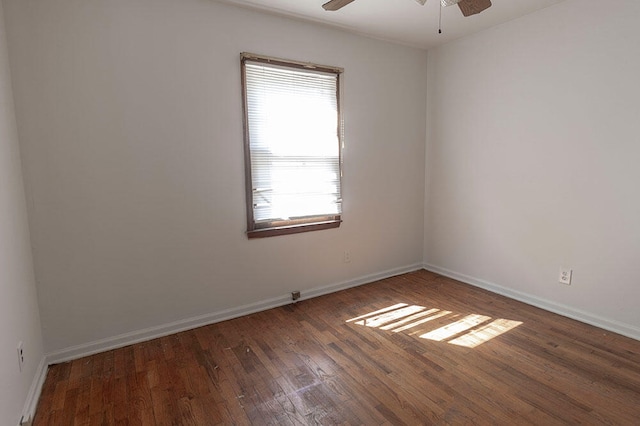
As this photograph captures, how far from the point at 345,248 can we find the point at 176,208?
1.72m

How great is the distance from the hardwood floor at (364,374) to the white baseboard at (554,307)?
0.12 m

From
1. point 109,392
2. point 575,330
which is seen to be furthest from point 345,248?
point 109,392

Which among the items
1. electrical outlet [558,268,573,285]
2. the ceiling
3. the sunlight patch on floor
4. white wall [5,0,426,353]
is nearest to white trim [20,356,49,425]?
white wall [5,0,426,353]

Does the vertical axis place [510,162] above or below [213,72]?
below

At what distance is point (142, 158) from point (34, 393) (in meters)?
1.56

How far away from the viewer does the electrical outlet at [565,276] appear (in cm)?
286

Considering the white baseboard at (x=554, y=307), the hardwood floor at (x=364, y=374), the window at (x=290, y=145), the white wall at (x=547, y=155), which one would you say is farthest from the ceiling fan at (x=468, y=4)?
the white baseboard at (x=554, y=307)

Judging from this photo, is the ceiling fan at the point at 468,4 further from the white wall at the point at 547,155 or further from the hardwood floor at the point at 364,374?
the hardwood floor at the point at 364,374

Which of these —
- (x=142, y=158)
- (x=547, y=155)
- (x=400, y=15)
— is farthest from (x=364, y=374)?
(x=400, y=15)

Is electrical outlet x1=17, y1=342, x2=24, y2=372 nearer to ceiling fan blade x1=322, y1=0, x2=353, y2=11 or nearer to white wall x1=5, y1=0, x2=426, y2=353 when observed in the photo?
white wall x1=5, y1=0, x2=426, y2=353

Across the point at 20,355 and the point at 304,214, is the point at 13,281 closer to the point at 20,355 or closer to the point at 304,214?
the point at 20,355

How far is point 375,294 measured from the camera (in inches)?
135

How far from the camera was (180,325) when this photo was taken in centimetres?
271

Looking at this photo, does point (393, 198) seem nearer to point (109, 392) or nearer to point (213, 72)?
point (213, 72)
